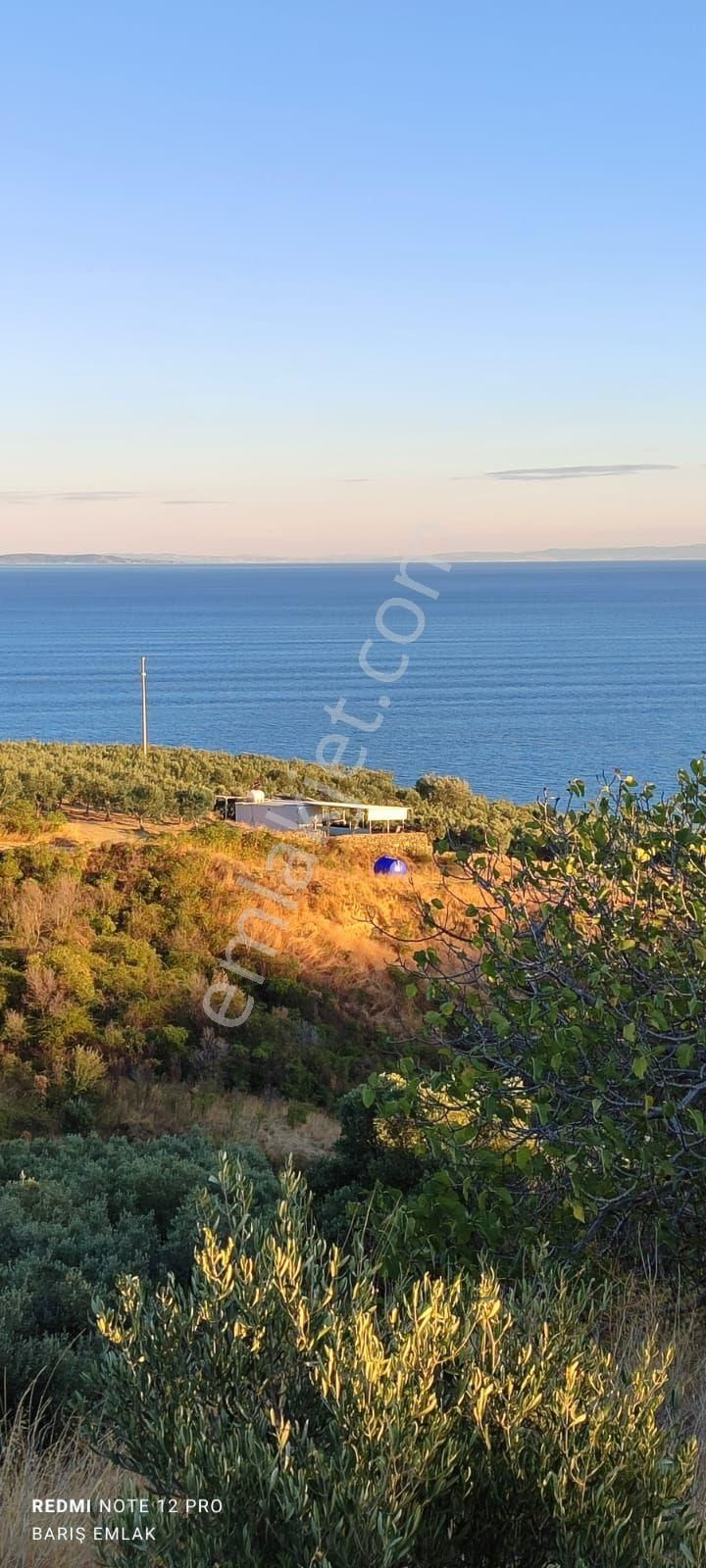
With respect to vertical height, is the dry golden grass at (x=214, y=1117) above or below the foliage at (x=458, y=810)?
below

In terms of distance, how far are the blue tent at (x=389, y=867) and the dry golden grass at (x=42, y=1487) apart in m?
17.3

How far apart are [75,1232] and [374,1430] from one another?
14.5 feet

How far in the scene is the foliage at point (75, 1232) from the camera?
188 inches

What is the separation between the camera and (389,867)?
2162 cm

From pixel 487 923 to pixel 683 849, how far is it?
0.84 metres

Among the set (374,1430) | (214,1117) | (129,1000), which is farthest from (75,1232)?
(129,1000)

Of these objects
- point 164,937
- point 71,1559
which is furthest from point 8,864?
point 71,1559

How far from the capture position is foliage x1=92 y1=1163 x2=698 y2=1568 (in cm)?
209

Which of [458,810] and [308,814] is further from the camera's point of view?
[458,810]

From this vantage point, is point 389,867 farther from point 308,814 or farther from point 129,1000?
point 129,1000

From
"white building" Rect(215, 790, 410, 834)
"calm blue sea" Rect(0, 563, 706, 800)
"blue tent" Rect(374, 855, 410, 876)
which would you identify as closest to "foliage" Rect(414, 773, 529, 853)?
"white building" Rect(215, 790, 410, 834)

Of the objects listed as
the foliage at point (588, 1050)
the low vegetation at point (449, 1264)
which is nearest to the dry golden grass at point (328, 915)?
the low vegetation at point (449, 1264)

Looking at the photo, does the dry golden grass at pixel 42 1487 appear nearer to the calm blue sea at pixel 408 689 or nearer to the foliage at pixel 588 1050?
the foliage at pixel 588 1050

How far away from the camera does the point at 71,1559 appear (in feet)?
9.44
